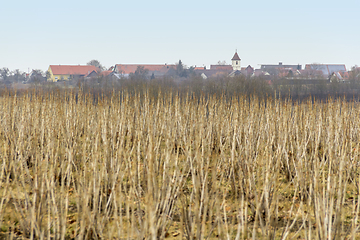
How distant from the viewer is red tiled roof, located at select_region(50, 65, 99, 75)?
5994cm

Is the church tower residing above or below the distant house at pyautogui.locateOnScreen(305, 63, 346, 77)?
above

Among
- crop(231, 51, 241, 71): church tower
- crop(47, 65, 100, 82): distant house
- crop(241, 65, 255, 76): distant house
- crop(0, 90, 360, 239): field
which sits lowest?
crop(0, 90, 360, 239): field

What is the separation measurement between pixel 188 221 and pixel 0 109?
6.78 meters

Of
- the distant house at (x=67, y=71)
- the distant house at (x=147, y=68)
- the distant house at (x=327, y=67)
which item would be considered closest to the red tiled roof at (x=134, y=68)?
the distant house at (x=147, y=68)

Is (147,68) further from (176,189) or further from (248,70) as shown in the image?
(176,189)

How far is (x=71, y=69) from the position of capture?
6088 centimetres

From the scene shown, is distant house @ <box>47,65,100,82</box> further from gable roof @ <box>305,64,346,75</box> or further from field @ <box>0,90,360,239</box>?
field @ <box>0,90,360,239</box>

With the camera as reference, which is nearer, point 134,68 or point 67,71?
point 67,71

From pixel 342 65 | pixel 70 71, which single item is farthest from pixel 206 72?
pixel 342 65

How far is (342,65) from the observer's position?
69.9 m

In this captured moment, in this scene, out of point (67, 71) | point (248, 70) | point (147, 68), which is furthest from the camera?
point (248, 70)

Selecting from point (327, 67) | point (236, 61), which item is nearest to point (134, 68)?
point (236, 61)

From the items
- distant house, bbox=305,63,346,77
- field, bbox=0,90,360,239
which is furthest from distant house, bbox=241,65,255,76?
field, bbox=0,90,360,239

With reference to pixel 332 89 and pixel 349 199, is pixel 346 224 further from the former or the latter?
pixel 332 89
